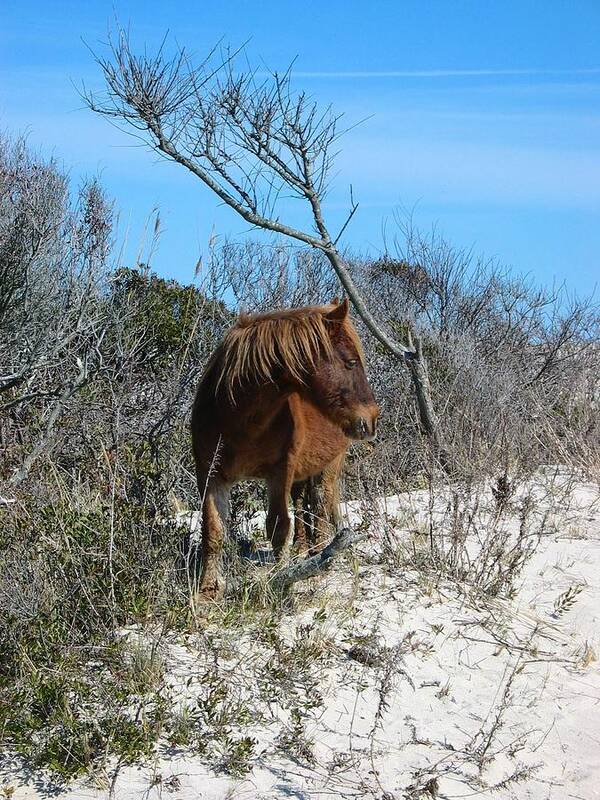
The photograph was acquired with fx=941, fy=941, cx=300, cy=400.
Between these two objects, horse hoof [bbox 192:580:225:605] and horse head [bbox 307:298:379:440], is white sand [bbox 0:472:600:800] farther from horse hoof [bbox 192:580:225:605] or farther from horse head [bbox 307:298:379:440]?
horse head [bbox 307:298:379:440]

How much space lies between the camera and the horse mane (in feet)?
19.5

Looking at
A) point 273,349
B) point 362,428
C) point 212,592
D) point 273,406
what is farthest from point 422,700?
point 273,349

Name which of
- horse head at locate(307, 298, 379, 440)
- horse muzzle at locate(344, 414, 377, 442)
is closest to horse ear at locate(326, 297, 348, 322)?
horse head at locate(307, 298, 379, 440)

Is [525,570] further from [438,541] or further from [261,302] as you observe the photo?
[261,302]

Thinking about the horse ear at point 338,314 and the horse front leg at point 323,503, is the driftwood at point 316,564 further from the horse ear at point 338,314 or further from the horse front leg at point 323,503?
the horse ear at point 338,314

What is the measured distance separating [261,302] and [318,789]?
397 inches

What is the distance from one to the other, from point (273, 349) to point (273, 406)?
0.36 metres

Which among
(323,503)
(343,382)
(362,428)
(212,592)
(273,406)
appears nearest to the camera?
(212,592)

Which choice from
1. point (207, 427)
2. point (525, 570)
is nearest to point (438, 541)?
point (525, 570)

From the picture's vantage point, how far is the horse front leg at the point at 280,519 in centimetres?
604

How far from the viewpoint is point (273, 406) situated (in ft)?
19.6

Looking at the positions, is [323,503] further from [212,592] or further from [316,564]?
[316,564]

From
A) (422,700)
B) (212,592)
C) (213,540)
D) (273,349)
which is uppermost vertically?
(273,349)

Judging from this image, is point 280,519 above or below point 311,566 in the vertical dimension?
above
